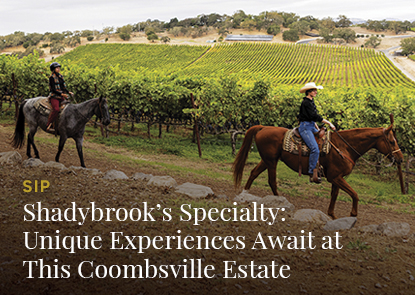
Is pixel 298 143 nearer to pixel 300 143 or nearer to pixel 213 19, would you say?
pixel 300 143

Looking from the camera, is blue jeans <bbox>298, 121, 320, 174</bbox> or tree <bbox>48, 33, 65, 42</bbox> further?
tree <bbox>48, 33, 65, 42</bbox>

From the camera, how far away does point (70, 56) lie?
352 ft

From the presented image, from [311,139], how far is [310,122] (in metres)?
0.42

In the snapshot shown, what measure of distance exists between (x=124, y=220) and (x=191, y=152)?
35.5 ft

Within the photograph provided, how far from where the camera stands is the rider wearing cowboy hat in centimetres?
856

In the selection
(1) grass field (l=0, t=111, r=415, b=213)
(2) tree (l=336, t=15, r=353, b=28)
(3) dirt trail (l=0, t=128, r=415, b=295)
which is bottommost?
(1) grass field (l=0, t=111, r=415, b=213)

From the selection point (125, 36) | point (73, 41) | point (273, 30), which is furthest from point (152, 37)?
point (273, 30)

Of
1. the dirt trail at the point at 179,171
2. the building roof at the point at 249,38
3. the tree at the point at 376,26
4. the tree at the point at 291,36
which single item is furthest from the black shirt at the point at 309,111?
the tree at the point at 376,26

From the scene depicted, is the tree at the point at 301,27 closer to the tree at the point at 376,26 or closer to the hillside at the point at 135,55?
the tree at the point at 376,26

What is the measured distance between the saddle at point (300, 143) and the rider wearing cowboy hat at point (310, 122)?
0.18 meters

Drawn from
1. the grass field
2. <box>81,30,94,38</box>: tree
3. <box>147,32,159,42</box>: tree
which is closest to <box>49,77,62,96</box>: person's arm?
the grass field

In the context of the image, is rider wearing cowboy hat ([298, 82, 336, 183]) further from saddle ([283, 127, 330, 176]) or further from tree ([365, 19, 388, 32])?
tree ([365, 19, 388, 32])

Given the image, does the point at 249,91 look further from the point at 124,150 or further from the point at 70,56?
the point at 70,56

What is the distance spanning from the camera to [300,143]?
356 inches
